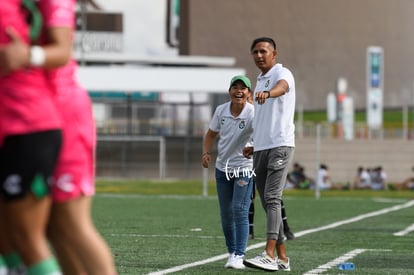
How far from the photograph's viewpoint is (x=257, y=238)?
1670cm

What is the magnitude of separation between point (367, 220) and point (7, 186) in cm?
1669

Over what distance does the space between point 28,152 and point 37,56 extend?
1.32 feet

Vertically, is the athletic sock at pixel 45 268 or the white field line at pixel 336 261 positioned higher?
the athletic sock at pixel 45 268

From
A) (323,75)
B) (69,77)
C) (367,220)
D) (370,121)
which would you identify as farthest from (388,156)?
(69,77)

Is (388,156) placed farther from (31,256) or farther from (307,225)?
(31,256)

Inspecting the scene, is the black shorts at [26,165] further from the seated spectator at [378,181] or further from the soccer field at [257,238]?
the seated spectator at [378,181]

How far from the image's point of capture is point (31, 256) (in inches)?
221

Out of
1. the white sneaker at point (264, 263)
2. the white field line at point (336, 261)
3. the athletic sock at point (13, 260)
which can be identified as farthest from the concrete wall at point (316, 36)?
the athletic sock at point (13, 260)

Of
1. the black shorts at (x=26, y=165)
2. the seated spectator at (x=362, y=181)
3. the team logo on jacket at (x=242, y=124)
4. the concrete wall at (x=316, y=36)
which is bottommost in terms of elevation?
the seated spectator at (x=362, y=181)

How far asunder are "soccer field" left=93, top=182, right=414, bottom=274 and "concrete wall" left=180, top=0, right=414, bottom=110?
7812 centimetres

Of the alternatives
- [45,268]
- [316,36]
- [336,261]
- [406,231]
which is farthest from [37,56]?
[316,36]

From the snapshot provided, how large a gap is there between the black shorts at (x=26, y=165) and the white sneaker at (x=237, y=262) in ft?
20.6

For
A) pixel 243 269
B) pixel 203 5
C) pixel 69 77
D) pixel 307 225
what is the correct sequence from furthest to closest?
1. pixel 203 5
2. pixel 307 225
3. pixel 243 269
4. pixel 69 77

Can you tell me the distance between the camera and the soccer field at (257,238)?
1203 centimetres
